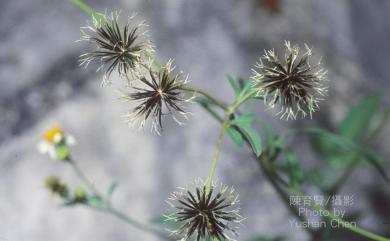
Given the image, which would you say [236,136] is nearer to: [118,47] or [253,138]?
[253,138]

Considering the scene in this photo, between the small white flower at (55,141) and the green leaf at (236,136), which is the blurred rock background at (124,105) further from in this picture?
the green leaf at (236,136)

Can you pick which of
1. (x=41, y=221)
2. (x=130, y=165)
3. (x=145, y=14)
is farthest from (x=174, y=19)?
(x=41, y=221)

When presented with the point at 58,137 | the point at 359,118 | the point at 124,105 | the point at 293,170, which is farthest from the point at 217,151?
the point at 124,105

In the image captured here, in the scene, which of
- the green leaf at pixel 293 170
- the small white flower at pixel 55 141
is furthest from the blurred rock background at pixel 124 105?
the green leaf at pixel 293 170

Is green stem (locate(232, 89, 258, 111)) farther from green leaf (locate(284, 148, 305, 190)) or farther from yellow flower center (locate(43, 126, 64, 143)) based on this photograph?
yellow flower center (locate(43, 126, 64, 143))

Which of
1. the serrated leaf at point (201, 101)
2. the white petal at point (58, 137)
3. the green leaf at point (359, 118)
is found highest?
the green leaf at point (359, 118)

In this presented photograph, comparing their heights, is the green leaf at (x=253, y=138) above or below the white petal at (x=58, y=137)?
below
